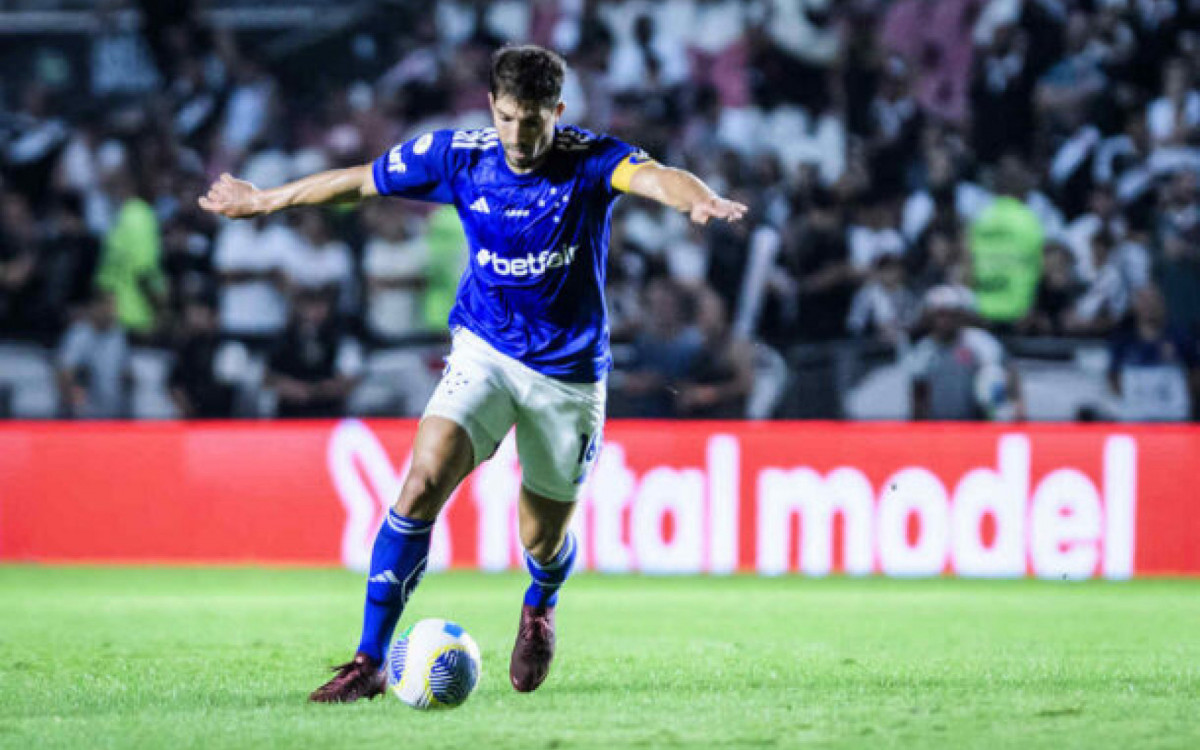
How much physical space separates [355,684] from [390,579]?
1.19ft

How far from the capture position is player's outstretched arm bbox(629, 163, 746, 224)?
549 centimetres

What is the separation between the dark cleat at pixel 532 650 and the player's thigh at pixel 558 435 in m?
0.48

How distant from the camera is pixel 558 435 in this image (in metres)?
6.39

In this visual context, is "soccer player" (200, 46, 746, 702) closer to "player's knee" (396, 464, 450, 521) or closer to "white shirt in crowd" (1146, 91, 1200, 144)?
"player's knee" (396, 464, 450, 521)

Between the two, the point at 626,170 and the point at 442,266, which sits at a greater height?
the point at 442,266

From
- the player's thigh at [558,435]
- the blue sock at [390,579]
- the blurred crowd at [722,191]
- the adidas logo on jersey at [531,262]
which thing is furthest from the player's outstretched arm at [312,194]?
the blurred crowd at [722,191]

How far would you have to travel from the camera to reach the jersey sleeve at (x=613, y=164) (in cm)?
612

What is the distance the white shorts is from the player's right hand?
840 millimetres

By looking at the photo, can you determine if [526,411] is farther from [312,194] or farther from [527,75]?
[527,75]

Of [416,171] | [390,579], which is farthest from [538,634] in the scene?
[416,171]

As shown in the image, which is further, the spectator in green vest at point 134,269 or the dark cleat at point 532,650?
the spectator in green vest at point 134,269

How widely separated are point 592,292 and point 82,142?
1085cm

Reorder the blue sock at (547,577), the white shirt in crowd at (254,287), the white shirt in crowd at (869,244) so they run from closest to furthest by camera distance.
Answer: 1. the blue sock at (547,577)
2. the white shirt in crowd at (869,244)
3. the white shirt in crowd at (254,287)

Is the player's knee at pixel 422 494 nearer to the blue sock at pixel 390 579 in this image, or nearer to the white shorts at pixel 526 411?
the blue sock at pixel 390 579
